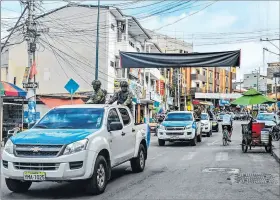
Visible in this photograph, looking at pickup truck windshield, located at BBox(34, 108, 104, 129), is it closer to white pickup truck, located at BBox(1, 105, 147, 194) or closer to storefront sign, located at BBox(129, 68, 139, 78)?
white pickup truck, located at BBox(1, 105, 147, 194)

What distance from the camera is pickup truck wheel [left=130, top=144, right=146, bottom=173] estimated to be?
11.6 metres

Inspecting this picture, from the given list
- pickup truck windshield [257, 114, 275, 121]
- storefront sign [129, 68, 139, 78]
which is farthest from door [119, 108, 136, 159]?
storefront sign [129, 68, 139, 78]

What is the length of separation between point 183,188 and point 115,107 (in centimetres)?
252

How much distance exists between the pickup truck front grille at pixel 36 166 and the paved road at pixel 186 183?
70 centimetres

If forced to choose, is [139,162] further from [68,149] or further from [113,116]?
[68,149]

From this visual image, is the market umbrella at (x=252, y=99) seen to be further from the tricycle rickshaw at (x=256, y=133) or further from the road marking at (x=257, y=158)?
the road marking at (x=257, y=158)

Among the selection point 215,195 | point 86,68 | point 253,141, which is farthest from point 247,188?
point 86,68

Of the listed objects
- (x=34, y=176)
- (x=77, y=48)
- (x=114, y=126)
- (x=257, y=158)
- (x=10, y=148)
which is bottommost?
(x=257, y=158)

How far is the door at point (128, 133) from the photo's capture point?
10533mm

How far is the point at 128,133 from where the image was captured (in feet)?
35.1

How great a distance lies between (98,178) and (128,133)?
90.5 inches

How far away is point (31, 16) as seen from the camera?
75.5 feet

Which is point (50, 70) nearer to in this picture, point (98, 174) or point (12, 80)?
point (12, 80)

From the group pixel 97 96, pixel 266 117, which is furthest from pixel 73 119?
pixel 266 117
